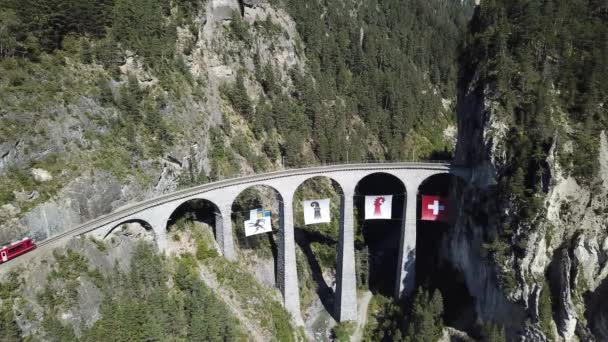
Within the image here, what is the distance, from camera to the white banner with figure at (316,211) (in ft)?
208

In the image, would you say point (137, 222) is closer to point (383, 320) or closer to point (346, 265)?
point (346, 265)

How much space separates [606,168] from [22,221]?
64.1 m

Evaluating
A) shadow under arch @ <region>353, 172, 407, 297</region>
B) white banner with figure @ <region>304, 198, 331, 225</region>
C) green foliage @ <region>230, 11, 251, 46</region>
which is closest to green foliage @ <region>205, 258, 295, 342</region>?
white banner with figure @ <region>304, 198, 331, 225</region>

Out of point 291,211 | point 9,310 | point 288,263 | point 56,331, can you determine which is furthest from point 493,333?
point 9,310

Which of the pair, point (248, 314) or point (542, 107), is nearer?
point (542, 107)

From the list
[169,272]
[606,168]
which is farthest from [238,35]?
[606,168]

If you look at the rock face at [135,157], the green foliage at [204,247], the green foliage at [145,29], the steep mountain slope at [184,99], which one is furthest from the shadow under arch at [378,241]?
the green foliage at [145,29]

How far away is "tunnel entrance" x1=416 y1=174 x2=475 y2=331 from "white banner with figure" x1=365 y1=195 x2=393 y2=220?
17.9 ft

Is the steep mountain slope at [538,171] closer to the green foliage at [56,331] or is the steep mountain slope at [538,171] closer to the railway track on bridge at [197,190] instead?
the railway track on bridge at [197,190]

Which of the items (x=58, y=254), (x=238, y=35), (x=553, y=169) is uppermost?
(x=238, y=35)

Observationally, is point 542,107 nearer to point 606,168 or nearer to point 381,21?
point 606,168

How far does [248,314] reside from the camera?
62688 mm

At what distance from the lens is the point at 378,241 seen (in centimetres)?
8675

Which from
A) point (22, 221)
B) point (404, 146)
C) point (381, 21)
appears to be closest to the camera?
point (22, 221)
